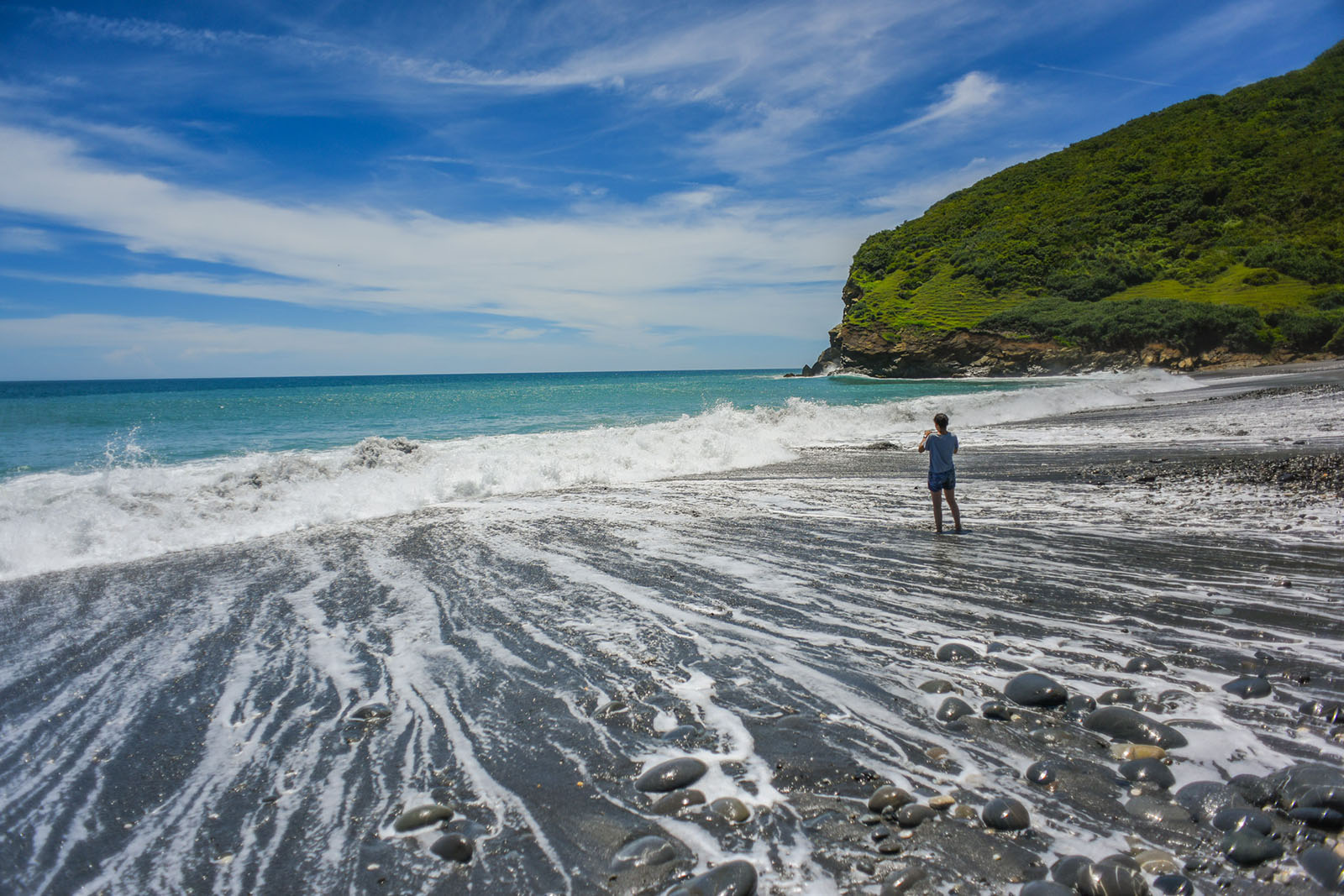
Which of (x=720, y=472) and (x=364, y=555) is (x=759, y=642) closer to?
(x=364, y=555)

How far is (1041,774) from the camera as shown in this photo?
3229 millimetres

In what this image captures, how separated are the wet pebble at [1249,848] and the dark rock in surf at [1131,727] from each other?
2.50 feet

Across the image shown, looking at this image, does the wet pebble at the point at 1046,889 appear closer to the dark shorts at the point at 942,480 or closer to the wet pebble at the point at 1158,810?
the wet pebble at the point at 1158,810

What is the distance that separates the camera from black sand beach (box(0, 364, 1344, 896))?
285 centimetres

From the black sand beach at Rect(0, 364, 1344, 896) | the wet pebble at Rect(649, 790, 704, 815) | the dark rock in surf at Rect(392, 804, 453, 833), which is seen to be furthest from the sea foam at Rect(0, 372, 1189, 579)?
the wet pebble at Rect(649, 790, 704, 815)

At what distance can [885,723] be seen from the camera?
3.88 meters

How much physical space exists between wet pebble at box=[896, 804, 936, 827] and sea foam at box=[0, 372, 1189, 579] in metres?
10.4

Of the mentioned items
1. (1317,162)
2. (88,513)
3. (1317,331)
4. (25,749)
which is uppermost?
(1317,162)

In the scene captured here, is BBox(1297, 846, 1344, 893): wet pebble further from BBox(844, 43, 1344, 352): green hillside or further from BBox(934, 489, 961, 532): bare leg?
BBox(844, 43, 1344, 352): green hillside

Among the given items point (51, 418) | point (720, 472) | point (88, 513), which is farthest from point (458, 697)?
point (51, 418)

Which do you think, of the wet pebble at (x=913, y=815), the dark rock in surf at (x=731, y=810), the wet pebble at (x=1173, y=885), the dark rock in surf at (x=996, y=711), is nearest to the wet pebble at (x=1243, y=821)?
the wet pebble at (x=1173, y=885)

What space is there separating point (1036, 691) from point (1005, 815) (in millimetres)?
1298

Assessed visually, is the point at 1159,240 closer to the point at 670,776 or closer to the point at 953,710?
the point at 953,710

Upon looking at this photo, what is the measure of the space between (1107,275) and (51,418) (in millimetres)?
81257
